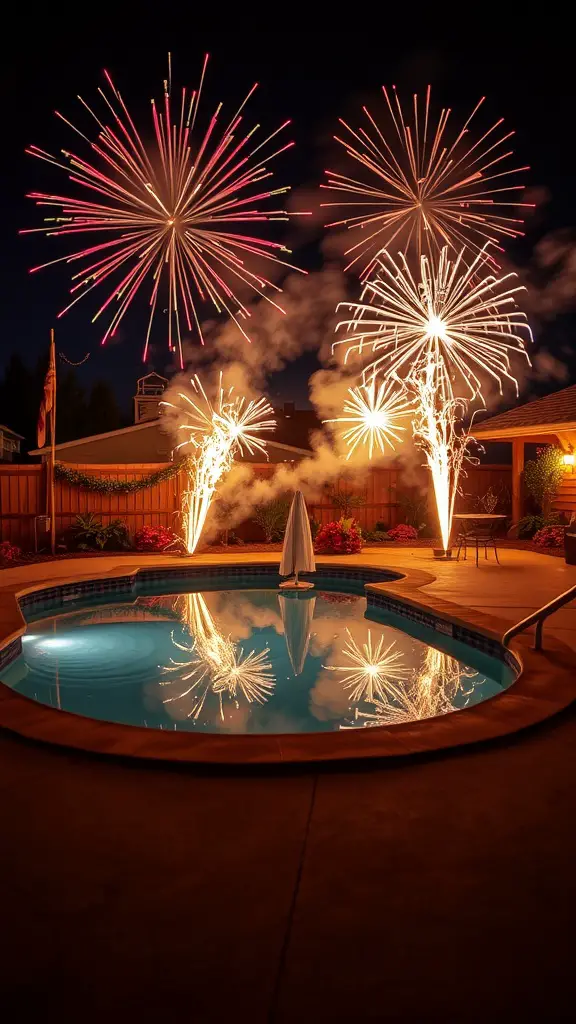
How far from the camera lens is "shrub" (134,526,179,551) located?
15.4 metres

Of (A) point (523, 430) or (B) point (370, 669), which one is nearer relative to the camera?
(B) point (370, 669)

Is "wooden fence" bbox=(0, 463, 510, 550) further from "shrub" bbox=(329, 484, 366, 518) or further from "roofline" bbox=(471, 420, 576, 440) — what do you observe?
"roofline" bbox=(471, 420, 576, 440)

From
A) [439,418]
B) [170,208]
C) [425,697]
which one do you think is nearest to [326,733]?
[425,697]

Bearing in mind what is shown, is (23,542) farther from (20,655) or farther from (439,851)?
(439,851)

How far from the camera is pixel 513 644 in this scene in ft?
21.4

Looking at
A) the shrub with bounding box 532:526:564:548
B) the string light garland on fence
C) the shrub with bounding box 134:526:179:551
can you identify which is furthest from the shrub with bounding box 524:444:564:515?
the shrub with bounding box 134:526:179:551

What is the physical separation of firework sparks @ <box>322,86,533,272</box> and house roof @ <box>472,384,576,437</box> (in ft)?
13.6

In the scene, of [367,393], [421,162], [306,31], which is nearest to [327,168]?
[421,162]

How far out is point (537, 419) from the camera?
16.1 m

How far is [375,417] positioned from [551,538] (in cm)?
497

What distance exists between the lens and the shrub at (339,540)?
→ 14.9 meters

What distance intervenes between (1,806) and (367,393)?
590 inches

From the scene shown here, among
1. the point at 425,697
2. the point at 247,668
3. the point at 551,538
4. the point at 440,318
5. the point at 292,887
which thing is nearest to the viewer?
the point at 292,887

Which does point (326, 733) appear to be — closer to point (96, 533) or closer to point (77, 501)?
point (96, 533)
